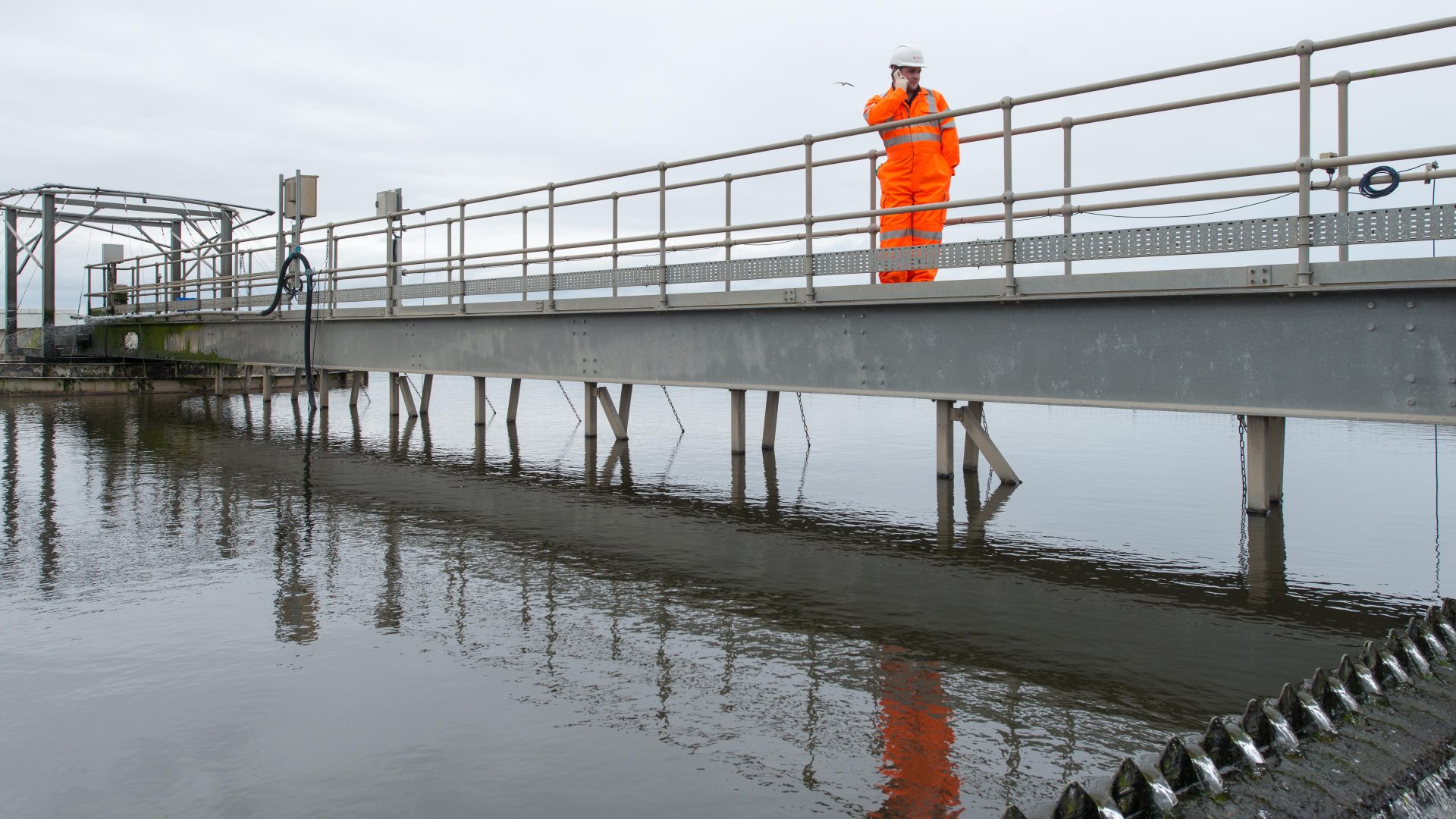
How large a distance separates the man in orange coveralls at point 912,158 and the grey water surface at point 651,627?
2463mm

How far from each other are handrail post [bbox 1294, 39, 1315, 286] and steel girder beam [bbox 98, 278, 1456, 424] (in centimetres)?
21

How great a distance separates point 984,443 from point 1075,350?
2456 millimetres

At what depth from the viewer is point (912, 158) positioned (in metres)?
9.81

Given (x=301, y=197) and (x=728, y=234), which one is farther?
(x=301, y=197)

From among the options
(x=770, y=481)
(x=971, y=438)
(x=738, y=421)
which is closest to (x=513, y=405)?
(x=738, y=421)

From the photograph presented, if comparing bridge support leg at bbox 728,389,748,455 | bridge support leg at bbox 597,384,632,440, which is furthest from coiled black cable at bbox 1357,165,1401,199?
bridge support leg at bbox 597,384,632,440

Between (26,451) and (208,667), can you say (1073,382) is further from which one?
(26,451)

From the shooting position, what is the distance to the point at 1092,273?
26.4 feet

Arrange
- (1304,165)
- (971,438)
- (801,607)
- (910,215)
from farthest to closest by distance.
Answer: (971,438) → (910,215) → (1304,165) → (801,607)

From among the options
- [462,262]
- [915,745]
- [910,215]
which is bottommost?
[915,745]

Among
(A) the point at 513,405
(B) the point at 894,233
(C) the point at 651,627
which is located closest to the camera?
(C) the point at 651,627

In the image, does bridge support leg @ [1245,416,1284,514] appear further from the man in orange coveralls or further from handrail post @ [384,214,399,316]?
handrail post @ [384,214,399,316]

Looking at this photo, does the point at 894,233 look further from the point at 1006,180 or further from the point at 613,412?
the point at 613,412

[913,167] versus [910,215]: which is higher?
[913,167]
